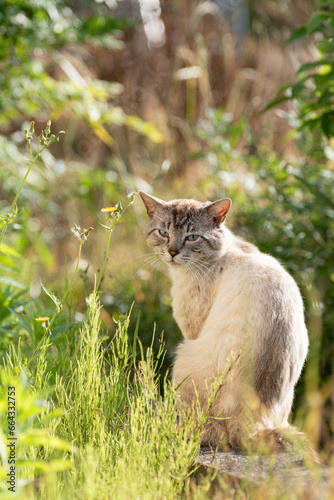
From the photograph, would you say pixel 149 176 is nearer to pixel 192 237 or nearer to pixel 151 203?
pixel 151 203

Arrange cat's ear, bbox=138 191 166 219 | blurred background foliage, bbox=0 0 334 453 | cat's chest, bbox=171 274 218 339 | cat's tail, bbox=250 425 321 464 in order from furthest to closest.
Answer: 1. blurred background foliage, bbox=0 0 334 453
2. cat's ear, bbox=138 191 166 219
3. cat's chest, bbox=171 274 218 339
4. cat's tail, bbox=250 425 321 464

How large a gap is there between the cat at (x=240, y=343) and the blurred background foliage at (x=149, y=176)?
16cm

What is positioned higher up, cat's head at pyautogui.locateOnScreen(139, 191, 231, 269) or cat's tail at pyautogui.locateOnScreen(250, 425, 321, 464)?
cat's head at pyautogui.locateOnScreen(139, 191, 231, 269)

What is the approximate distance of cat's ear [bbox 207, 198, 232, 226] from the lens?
232 centimetres

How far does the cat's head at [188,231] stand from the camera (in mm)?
2299

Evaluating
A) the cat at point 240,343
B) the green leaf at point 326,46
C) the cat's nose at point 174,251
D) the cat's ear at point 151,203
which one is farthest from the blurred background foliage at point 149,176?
the cat's nose at point 174,251

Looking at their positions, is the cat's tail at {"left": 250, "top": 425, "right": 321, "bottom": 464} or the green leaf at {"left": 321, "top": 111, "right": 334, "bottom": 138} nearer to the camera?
the cat's tail at {"left": 250, "top": 425, "right": 321, "bottom": 464}

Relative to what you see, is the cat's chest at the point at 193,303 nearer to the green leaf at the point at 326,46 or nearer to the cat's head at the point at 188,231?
the cat's head at the point at 188,231

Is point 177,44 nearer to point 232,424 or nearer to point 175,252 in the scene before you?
point 175,252

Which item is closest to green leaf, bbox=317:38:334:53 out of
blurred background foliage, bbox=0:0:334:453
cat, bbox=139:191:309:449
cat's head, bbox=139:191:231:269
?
blurred background foliage, bbox=0:0:334:453

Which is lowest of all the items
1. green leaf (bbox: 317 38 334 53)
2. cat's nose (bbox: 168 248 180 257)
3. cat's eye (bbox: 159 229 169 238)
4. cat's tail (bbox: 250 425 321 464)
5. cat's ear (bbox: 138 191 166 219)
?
cat's tail (bbox: 250 425 321 464)

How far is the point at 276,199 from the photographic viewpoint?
129 inches

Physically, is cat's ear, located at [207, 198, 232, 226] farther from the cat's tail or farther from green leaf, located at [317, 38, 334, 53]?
the cat's tail

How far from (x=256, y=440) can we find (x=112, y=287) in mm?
2246
